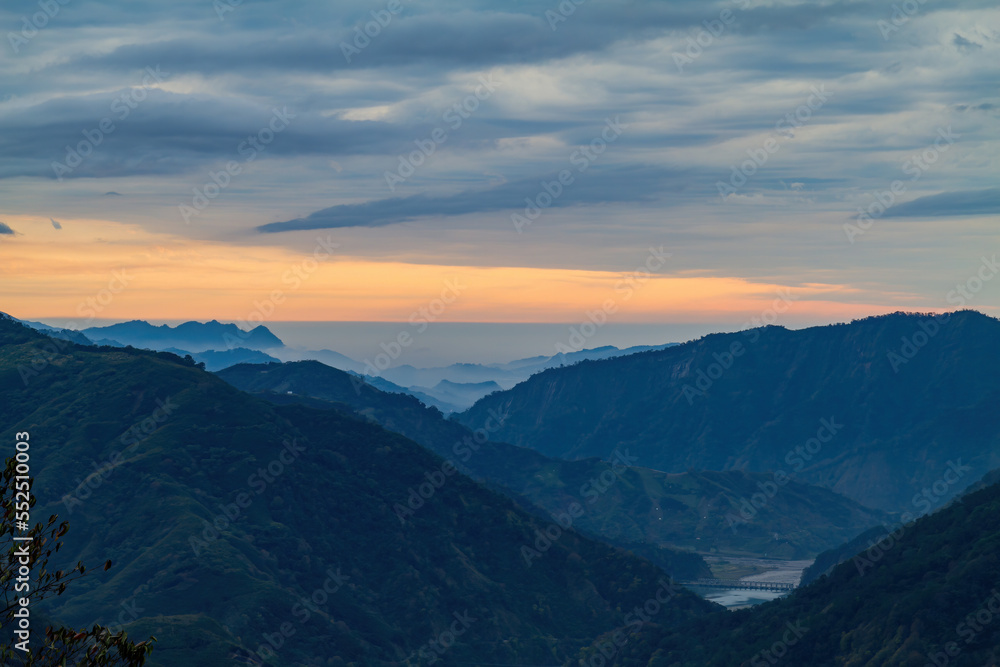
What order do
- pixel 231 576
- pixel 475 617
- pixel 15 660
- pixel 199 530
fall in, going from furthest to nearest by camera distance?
pixel 475 617 → pixel 199 530 → pixel 231 576 → pixel 15 660

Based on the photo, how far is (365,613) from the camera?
181 meters

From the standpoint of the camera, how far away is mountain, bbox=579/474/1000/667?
116 metres

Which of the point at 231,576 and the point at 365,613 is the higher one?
the point at 231,576

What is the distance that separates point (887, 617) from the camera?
4934 inches

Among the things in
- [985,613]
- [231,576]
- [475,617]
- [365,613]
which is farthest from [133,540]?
[985,613]

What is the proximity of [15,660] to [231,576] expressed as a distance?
6917 centimetres

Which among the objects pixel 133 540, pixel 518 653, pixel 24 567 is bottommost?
pixel 518 653

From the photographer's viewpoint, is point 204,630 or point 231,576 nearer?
point 204,630

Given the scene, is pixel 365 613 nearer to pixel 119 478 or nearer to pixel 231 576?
pixel 231 576

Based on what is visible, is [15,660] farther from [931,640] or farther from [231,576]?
[931,640]

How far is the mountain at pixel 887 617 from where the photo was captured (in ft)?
382

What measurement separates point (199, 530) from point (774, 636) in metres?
102

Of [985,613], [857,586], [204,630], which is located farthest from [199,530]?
[985,613]

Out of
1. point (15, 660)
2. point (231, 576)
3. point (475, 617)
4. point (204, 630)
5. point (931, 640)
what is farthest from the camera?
point (475, 617)
